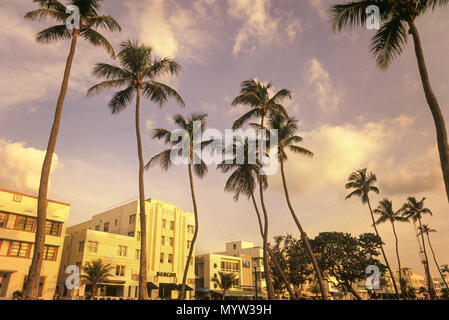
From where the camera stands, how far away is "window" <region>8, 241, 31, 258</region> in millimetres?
33562

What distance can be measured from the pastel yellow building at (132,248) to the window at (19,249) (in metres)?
6.98

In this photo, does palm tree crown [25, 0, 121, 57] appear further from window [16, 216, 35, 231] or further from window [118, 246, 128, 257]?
window [118, 246, 128, 257]

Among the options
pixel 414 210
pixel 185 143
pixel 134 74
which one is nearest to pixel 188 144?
pixel 185 143

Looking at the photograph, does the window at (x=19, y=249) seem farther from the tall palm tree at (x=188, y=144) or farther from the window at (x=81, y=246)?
the tall palm tree at (x=188, y=144)

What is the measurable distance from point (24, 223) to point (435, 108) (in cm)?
3983

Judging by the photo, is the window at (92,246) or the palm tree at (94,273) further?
the window at (92,246)

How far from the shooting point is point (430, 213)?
2414 inches

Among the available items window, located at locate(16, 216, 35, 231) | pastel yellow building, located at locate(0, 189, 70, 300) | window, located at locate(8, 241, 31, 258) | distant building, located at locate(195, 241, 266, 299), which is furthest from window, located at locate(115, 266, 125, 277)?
distant building, located at locate(195, 241, 266, 299)

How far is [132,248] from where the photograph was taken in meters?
45.6

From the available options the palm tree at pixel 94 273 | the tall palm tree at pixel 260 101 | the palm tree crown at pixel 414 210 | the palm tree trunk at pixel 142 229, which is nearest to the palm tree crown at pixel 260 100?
the tall palm tree at pixel 260 101

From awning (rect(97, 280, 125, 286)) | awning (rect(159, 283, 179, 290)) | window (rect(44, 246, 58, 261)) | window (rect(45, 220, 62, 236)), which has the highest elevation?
window (rect(45, 220, 62, 236))

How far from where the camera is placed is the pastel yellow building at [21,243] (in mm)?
32781
